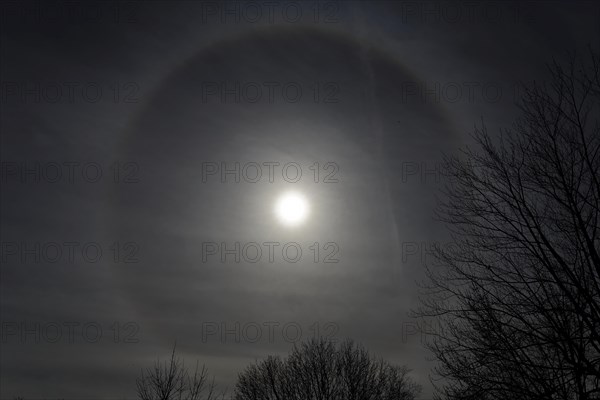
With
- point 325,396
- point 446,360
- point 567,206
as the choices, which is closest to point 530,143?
point 567,206

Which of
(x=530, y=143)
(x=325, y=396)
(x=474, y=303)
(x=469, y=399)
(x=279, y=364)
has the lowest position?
(x=469, y=399)

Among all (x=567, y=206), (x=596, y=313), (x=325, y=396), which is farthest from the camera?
(x=325, y=396)

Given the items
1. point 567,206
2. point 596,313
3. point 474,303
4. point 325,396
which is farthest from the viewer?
point 325,396

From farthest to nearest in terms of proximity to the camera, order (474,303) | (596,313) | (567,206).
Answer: (474,303)
(567,206)
(596,313)

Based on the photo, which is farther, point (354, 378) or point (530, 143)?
point (354, 378)

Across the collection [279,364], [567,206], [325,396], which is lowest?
[567,206]

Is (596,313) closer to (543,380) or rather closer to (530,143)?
(543,380)

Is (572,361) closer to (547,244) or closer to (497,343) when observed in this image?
(497,343)

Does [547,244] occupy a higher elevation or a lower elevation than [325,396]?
lower

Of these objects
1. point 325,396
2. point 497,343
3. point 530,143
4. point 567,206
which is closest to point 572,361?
point 497,343
